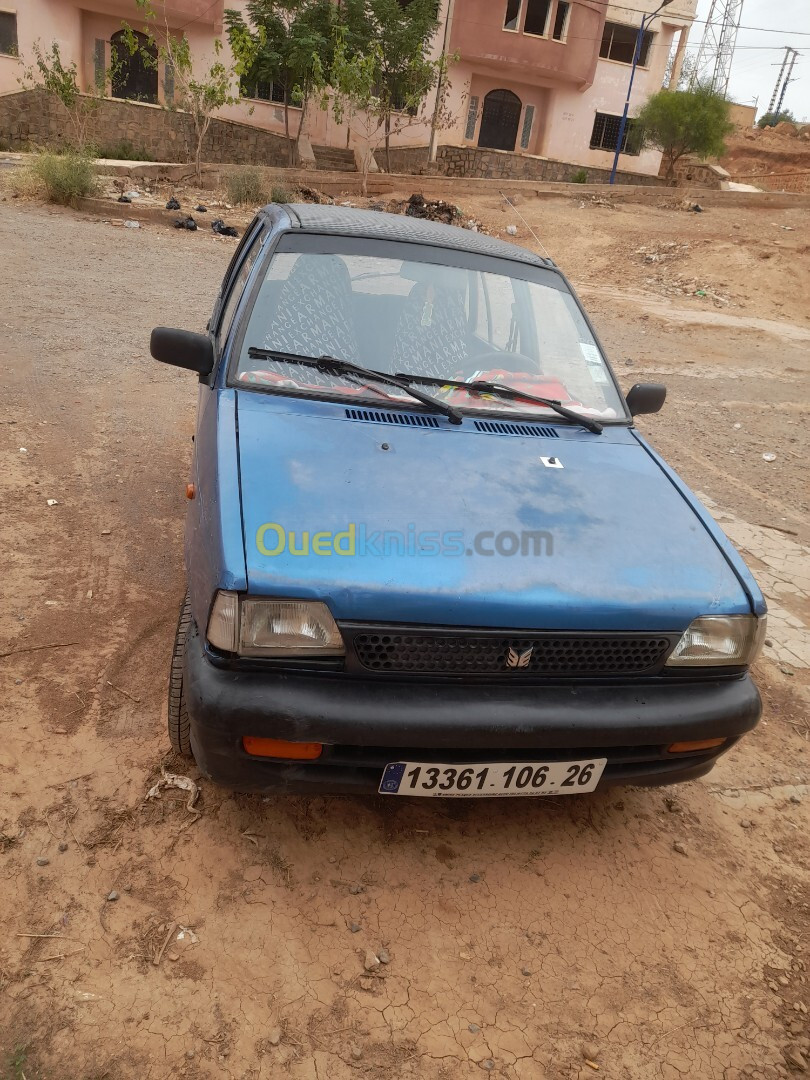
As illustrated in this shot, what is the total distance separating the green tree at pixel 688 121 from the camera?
27.9 m

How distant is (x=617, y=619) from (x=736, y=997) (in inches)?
43.5

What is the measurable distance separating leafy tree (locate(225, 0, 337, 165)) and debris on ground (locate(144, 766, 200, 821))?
2703 cm

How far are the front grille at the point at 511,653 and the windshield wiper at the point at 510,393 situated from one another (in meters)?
1.05

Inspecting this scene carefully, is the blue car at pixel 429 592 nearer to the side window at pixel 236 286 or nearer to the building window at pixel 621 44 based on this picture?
the side window at pixel 236 286

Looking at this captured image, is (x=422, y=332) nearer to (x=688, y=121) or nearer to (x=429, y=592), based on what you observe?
(x=429, y=592)

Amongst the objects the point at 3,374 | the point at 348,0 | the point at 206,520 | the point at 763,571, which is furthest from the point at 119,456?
the point at 348,0

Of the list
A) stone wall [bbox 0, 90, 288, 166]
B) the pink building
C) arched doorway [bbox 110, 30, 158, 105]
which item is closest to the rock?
stone wall [bbox 0, 90, 288, 166]

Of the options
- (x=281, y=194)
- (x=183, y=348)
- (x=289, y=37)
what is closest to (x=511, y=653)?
(x=183, y=348)

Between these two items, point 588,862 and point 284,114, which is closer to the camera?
point 588,862

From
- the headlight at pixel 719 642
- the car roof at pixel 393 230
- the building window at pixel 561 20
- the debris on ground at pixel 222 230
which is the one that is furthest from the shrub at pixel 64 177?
the building window at pixel 561 20

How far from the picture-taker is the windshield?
2781 mm

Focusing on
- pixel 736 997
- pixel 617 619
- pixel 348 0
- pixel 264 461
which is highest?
pixel 348 0

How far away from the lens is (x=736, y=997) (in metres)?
2.08

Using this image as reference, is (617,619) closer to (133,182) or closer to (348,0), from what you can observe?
(133,182)
